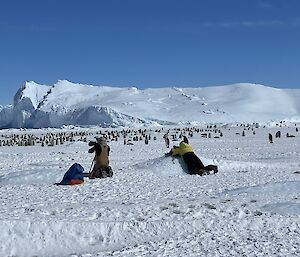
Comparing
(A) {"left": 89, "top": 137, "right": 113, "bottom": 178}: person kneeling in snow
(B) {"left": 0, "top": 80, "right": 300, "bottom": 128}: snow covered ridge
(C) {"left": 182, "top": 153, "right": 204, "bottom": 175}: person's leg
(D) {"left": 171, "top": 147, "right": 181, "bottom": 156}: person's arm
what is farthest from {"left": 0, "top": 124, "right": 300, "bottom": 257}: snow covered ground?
(B) {"left": 0, "top": 80, "right": 300, "bottom": 128}: snow covered ridge

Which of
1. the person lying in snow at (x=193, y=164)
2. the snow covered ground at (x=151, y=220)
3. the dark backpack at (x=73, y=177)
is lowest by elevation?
the snow covered ground at (x=151, y=220)

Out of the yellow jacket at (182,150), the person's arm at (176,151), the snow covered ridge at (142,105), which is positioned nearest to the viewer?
the yellow jacket at (182,150)

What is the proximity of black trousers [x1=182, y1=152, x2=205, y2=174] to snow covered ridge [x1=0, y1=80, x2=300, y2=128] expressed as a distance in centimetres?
7790

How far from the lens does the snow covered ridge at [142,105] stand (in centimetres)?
10390

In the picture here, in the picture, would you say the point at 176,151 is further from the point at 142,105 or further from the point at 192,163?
the point at 142,105

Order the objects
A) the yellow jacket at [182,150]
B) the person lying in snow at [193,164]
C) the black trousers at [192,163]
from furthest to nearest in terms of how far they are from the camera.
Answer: the yellow jacket at [182,150] → the black trousers at [192,163] → the person lying in snow at [193,164]

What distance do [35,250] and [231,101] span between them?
4845 inches

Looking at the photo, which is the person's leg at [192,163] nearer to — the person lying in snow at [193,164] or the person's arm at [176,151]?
the person lying in snow at [193,164]

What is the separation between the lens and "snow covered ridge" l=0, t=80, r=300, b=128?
341ft

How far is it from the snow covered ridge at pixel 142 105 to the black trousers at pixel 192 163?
3067 inches

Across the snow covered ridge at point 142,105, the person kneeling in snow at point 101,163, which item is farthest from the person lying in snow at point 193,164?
the snow covered ridge at point 142,105

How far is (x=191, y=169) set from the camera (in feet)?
57.3

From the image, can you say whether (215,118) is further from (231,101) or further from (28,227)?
(28,227)

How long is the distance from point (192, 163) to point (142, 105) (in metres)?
100
